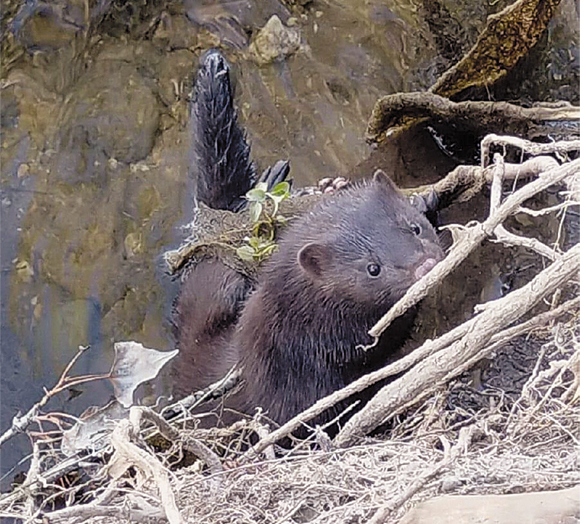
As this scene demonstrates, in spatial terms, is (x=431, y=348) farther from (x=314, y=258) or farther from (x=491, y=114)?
(x=491, y=114)

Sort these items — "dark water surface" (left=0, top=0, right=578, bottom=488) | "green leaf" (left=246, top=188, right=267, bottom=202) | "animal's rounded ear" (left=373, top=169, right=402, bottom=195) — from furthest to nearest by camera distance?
"dark water surface" (left=0, top=0, right=578, bottom=488) < "green leaf" (left=246, top=188, right=267, bottom=202) < "animal's rounded ear" (left=373, top=169, right=402, bottom=195)

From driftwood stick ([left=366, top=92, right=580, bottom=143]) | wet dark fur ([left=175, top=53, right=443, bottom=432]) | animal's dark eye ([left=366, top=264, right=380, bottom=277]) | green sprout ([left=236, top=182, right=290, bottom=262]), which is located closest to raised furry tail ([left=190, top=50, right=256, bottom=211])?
green sprout ([left=236, top=182, right=290, bottom=262])

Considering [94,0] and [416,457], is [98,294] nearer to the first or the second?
[94,0]

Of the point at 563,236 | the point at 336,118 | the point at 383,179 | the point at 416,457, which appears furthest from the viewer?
the point at 336,118

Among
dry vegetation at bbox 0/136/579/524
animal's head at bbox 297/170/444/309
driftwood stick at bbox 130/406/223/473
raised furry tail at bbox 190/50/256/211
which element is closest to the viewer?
dry vegetation at bbox 0/136/579/524

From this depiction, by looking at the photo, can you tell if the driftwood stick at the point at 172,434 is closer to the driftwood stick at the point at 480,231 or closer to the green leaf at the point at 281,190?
the driftwood stick at the point at 480,231

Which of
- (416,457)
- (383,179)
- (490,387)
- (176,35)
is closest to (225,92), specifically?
(383,179)

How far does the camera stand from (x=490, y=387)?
206cm

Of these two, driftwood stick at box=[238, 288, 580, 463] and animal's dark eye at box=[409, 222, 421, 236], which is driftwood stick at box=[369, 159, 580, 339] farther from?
animal's dark eye at box=[409, 222, 421, 236]

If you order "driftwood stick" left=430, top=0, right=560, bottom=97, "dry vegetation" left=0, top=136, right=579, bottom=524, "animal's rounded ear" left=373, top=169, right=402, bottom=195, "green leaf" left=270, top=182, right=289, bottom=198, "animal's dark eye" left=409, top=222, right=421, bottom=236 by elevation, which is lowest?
"dry vegetation" left=0, top=136, right=579, bottom=524

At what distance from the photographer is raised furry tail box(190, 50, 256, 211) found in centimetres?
238

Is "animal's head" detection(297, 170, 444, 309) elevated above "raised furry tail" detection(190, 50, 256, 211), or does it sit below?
below

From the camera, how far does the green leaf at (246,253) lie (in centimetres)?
234

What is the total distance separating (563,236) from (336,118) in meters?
0.93
